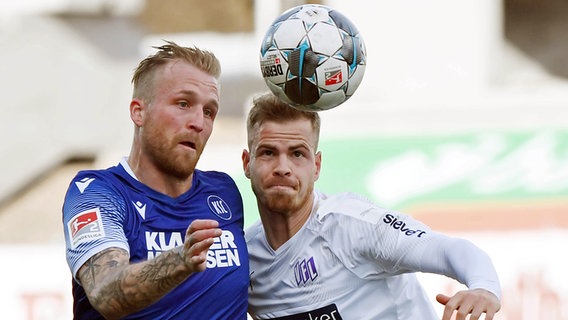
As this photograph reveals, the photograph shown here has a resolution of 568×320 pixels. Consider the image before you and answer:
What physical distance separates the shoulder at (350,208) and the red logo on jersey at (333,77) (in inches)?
23.4

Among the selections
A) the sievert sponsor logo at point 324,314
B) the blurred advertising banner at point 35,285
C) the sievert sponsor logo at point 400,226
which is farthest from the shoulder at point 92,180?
the blurred advertising banner at point 35,285

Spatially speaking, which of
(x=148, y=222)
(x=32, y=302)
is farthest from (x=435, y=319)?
(x=32, y=302)

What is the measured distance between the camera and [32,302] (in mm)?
12328

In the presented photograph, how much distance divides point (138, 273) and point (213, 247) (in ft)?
2.83

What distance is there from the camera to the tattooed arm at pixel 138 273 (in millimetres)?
4629

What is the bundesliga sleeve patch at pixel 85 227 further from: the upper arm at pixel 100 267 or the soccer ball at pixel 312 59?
the soccer ball at pixel 312 59

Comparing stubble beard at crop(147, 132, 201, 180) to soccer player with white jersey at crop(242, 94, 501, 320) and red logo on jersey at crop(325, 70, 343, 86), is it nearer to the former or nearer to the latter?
soccer player with white jersey at crop(242, 94, 501, 320)

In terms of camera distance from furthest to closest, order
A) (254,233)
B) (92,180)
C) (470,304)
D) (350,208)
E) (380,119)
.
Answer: (380,119) < (254,233) < (350,208) < (92,180) < (470,304)

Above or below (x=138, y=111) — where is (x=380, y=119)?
below

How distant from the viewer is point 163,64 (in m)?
5.79

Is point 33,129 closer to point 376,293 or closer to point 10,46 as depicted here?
point 10,46

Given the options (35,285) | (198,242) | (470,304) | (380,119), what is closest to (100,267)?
(198,242)

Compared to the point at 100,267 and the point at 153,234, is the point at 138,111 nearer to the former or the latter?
the point at 153,234

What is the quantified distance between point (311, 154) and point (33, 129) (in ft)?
42.3
